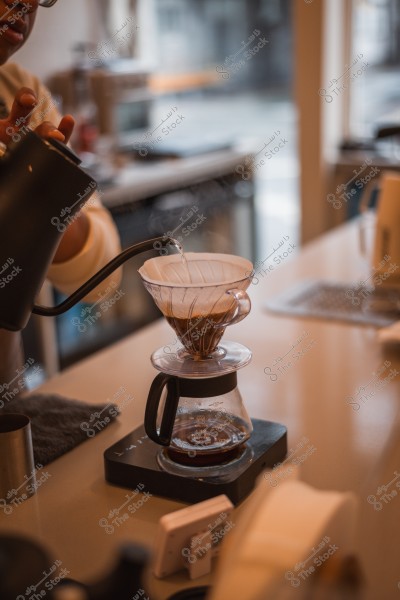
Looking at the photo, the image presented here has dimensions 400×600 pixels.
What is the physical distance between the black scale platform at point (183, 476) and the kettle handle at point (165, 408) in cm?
6

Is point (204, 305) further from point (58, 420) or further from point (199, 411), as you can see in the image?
point (58, 420)

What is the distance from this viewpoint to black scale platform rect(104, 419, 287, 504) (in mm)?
978

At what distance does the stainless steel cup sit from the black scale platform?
0.11 m

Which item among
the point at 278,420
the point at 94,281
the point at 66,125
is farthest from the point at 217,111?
the point at 94,281

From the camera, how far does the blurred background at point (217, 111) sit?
3547 millimetres

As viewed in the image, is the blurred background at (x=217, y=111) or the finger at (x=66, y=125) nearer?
the finger at (x=66, y=125)

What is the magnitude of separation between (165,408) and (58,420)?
12.2 inches

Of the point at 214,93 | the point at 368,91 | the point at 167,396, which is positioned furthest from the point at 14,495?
the point at 214,93

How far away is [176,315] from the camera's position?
1.01 m

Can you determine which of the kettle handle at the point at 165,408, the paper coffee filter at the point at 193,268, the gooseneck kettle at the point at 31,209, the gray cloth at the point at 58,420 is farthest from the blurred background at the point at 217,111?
the gooseneck kettle at the point at 31,209

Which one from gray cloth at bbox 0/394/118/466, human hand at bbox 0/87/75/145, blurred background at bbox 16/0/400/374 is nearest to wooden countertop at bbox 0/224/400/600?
gray cloth at bbox 0/394/118/466

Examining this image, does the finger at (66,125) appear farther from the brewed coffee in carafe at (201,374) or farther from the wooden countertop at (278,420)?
the wooden countertop at (278,420)

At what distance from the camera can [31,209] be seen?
2.72 ft

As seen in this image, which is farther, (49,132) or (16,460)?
(16,460)
